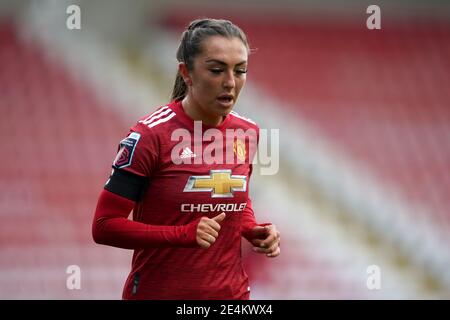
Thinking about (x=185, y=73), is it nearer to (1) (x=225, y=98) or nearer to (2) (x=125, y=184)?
(1) (x=225, y=98)

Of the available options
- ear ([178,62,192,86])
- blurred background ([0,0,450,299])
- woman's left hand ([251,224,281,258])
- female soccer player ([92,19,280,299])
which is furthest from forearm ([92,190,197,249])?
blurred background ([0,0,450,299])

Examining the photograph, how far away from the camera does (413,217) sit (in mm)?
4656

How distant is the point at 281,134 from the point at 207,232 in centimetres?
267

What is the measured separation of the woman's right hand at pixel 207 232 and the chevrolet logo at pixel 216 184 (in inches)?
5.8

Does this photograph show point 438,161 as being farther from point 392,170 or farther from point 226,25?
point 226,25

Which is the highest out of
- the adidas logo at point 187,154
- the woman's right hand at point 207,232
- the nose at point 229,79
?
the nose at point 229,79

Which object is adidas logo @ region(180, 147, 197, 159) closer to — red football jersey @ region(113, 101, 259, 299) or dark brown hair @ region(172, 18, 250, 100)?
red football jersey @ region(113, 101, 259, 299)

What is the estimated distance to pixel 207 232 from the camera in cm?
200

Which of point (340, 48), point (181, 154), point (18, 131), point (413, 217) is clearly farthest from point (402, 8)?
point (181, 154)

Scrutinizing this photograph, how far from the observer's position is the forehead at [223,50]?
2139 millimetres

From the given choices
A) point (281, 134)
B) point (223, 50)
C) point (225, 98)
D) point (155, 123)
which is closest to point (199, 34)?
point (223, 50)

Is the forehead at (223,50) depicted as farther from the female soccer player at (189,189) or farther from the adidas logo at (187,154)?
the adidas logo at (187,154)

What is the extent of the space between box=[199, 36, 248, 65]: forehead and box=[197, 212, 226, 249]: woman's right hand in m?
0.52

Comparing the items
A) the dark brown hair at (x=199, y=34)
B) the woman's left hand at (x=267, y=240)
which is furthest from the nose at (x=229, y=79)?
the woman's left hand at (x=267, y=240)
